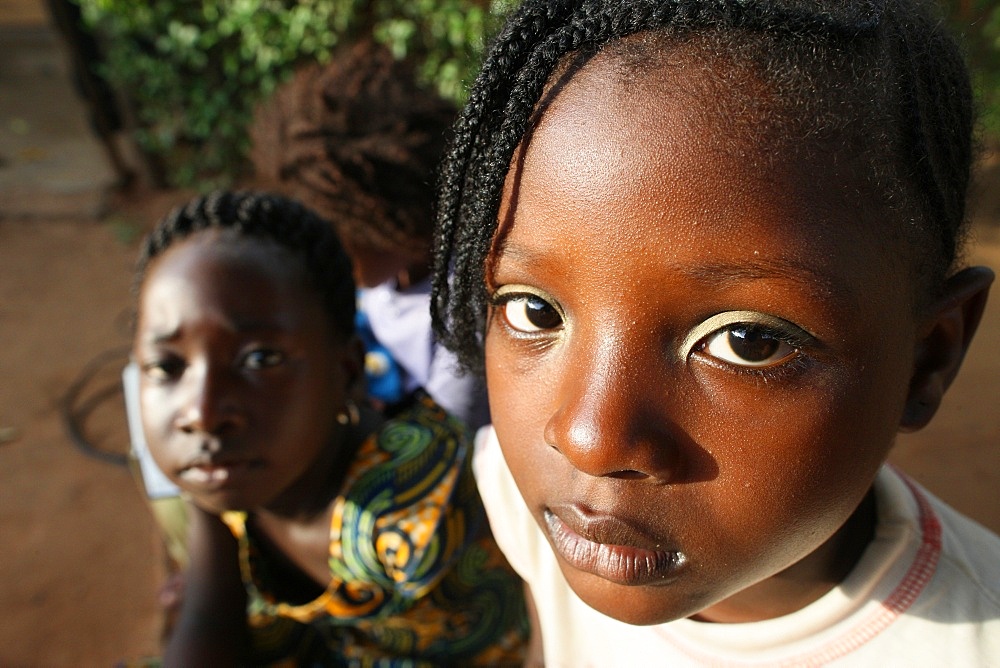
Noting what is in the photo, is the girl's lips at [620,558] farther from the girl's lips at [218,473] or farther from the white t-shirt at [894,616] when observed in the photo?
the girl's lips at [218,473]

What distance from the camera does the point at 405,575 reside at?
65.0 inches

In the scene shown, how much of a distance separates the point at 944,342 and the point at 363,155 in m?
1.80

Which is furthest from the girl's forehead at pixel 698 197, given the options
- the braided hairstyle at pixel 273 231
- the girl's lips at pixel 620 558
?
the braided hairstyle at pixel 273 231

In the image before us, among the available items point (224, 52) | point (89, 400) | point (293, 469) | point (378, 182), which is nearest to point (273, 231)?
point (293, 469)

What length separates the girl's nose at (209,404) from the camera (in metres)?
1.52

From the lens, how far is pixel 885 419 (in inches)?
33.9

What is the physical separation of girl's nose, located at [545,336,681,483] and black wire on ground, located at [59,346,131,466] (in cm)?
346

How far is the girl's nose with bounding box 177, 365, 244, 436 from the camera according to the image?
1521mm

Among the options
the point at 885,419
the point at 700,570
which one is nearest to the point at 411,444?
the point at 700,570

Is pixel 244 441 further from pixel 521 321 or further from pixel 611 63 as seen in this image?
pixel 611 63

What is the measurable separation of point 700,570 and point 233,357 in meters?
1.10

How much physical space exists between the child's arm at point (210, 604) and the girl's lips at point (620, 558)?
1204 millimetres

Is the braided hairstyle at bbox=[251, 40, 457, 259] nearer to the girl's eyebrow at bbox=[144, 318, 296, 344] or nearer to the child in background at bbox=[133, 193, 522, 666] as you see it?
the child in background at bbox=[133, 193, 522, 666]

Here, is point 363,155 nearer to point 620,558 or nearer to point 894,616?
point 620,558
